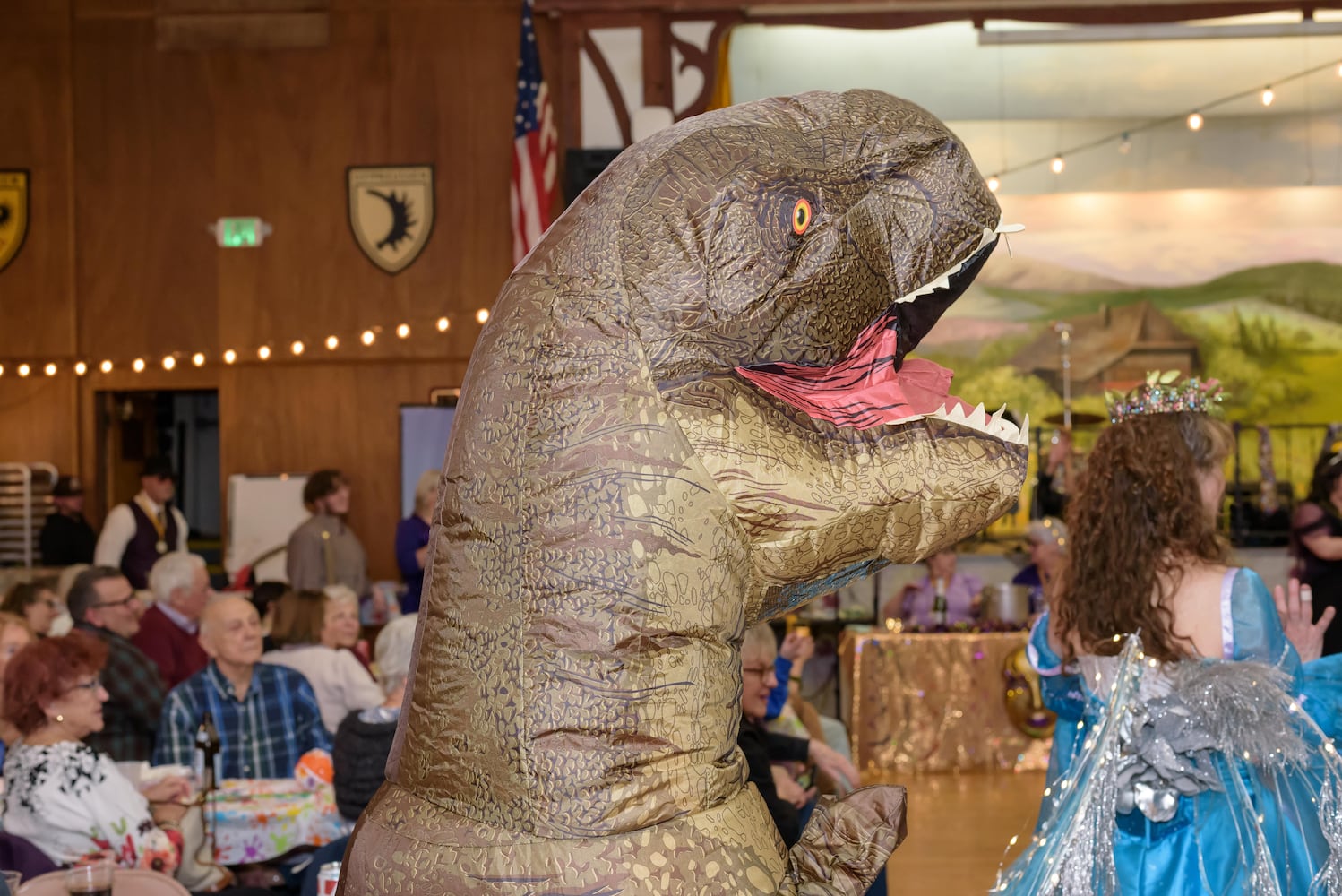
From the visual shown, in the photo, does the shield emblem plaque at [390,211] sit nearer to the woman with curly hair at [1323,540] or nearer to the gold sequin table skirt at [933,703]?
the gold sequin table skirt at [933,703]

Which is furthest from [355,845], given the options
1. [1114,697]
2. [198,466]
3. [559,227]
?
[198,466]

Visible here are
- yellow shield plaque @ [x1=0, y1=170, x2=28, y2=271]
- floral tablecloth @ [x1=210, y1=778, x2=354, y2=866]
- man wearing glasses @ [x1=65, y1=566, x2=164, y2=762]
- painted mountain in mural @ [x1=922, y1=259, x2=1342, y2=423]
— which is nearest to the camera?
floral tablecloth @ [x1=210, y1=778, x2=354, y2=866]

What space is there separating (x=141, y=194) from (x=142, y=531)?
2769mm

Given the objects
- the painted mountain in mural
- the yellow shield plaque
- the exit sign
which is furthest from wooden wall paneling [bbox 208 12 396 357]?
the painted mountain in mural

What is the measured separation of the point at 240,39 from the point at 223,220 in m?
1.27

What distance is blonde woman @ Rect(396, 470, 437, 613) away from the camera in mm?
6965

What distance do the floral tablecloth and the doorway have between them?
616 centimetres

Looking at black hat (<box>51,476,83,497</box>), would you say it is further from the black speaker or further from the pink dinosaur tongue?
the pink dinosaur tongue

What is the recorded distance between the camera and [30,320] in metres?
9.26

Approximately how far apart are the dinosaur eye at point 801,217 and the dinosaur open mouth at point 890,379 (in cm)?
10

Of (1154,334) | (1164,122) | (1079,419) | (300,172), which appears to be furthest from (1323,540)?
(300,172)

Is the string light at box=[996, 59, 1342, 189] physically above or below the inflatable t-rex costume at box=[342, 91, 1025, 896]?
above

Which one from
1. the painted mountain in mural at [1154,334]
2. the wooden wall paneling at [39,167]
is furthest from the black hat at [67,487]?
the painted mountain in mural at [1154,334]

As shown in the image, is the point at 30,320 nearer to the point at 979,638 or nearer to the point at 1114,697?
the point at 979,638
